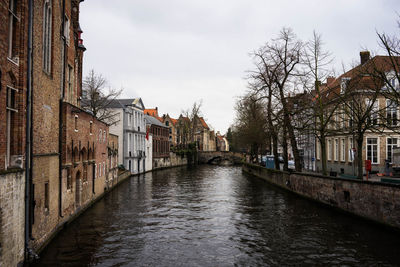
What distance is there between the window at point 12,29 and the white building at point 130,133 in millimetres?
34582

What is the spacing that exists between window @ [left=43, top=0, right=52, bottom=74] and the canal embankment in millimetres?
14285

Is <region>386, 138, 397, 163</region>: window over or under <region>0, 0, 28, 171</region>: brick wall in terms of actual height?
under

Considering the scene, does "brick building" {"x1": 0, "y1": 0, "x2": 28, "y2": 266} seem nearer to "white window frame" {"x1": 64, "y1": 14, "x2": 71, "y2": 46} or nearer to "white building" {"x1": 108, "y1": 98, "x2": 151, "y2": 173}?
"white window frame" {"x1": 64, "y1": 14, "x2": 71, "y2": 46}

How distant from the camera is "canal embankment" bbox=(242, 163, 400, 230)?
14.2 metres

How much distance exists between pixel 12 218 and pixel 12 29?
17.0ft

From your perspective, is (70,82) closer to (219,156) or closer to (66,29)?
(66,29)

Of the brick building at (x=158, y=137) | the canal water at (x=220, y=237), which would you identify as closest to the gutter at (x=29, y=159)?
the canal water at (x=220, y=237)

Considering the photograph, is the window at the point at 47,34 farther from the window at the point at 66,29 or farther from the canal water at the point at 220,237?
the canal water at the point at 220,237

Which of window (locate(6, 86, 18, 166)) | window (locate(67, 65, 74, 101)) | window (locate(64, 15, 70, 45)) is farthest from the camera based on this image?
window (locate(67, 65, 74, 101))

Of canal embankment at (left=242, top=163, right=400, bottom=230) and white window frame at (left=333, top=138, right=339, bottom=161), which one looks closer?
Answer: canal embankment at (left=242, top=163, right=400, bottom=230)

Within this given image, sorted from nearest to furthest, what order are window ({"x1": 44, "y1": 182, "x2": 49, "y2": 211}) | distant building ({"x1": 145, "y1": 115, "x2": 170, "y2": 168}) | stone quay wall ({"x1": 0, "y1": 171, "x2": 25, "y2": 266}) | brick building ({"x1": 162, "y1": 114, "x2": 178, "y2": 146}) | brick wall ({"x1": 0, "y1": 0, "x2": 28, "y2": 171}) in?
stone quay wall ({"x1": 0, "y1": 171, "x2": 25, "y2": 266})
brick wall ({"x1": 0, "y1": 0, "x2": 28, "y2": 171})
window ({"x1": 44, "y1": 182, "x2": 49, "y2": 211})
distant building ({"x1": 145, "y1": 115, "x2": 170, "y2": 168})
brick building ({"x1": 162, "y1": 114, "x2": 178, "y2": 146})

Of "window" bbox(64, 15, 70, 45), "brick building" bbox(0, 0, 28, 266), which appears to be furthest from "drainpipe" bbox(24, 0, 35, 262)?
"window" bbox(64, 15, 70, 45)

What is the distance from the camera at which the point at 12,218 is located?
9.16 meters

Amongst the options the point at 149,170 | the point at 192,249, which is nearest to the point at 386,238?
the point at 192,249
